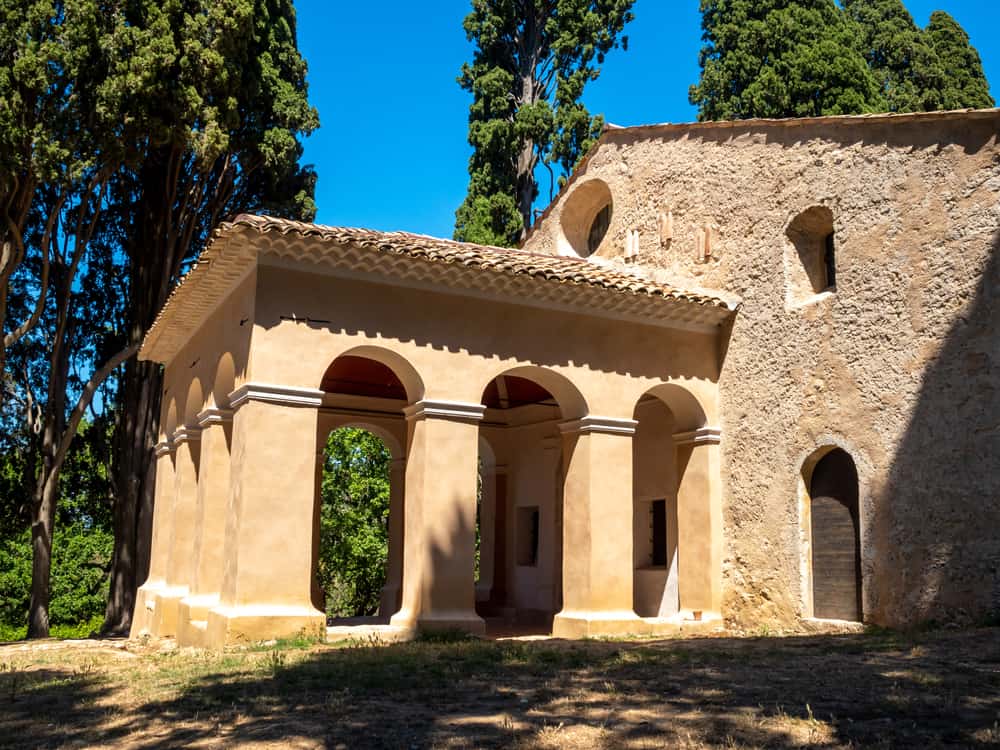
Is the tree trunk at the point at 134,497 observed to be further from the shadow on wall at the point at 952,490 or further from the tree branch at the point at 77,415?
the shadow on wall at the point at 952,490

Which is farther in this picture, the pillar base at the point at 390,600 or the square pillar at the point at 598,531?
the pillar base at the point at 390,600

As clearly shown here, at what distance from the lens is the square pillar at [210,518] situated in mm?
11852

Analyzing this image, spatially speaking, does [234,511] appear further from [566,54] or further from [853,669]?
[566,54]

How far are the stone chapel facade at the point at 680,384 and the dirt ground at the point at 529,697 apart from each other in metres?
1.52

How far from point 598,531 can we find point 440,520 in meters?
2.16

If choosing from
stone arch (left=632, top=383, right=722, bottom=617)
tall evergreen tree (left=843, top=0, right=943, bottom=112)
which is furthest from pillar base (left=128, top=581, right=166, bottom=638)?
tall evergreen tree (left=843, top=0, right=943, bottom=112)

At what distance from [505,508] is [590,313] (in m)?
5.64

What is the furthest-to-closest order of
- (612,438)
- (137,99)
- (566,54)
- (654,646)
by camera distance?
(566,54)
(137,99)
(612,438)
(654,646)

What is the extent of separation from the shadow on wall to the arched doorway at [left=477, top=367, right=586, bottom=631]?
19.9 ft

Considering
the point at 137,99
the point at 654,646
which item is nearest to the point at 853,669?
the point at 654,646

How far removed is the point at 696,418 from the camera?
43.9 ft

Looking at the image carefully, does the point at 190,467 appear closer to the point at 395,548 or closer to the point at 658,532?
the point at 395,548

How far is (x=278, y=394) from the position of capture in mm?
10594

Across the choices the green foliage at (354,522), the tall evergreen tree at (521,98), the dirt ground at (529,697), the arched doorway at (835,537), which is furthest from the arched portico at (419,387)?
the green foliage at (354,522)
